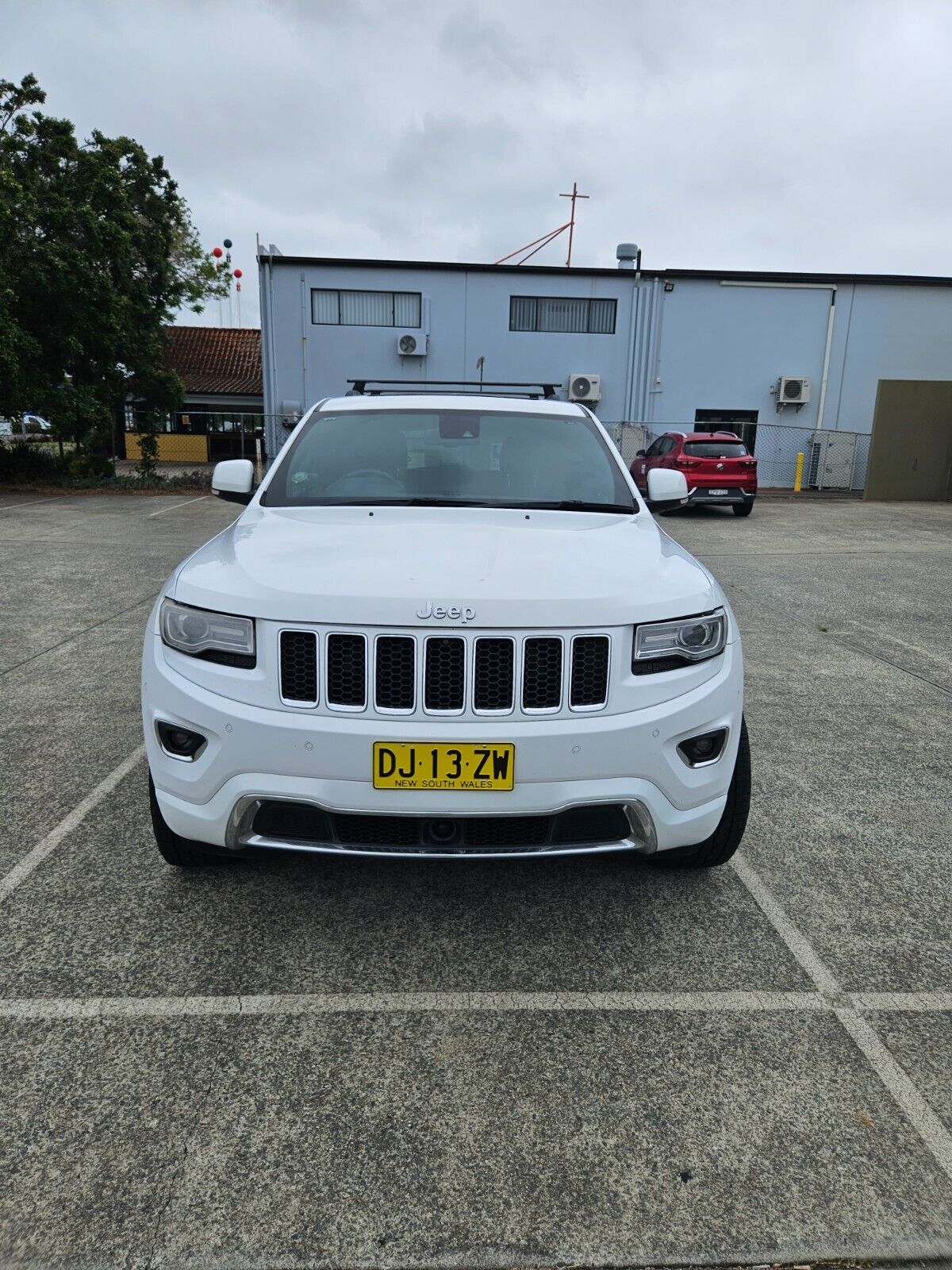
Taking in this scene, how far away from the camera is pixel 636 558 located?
9.12 ft

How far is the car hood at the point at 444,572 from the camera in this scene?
237 centimetres

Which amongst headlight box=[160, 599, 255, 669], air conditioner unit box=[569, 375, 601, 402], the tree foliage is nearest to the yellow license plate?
headlight box=[160, 599, 255, 669]

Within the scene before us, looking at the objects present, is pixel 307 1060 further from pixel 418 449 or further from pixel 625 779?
pixel 418 449

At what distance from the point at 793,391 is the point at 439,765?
23.9 metres

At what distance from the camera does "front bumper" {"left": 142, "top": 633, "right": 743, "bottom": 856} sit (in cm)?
231

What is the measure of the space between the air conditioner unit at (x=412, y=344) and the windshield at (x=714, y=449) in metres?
9.24

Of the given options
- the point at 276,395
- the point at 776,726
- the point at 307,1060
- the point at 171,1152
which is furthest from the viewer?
the point at 276,395

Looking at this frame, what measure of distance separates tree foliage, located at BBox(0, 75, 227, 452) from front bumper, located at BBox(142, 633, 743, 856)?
17.5 m

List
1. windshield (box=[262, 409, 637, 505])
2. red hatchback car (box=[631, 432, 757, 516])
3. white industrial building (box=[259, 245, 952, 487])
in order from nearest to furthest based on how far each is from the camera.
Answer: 1. windshield (box=[262, 409, 637, 505])
2. red hatchback car (box=[631, 432, 757, 516])
3. white industrial building (box=[259, 245, 952, 487])

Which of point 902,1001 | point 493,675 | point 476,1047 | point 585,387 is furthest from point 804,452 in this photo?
point 476,1047

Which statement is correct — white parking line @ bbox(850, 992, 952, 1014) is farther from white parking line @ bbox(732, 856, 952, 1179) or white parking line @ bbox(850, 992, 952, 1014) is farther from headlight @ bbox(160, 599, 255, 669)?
headlight @ bbox(160, 599, 255, 669)

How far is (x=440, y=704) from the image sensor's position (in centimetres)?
236

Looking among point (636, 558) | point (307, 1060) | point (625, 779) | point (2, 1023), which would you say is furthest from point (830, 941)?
point (2, 1023)

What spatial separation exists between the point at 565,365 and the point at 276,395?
784cm
